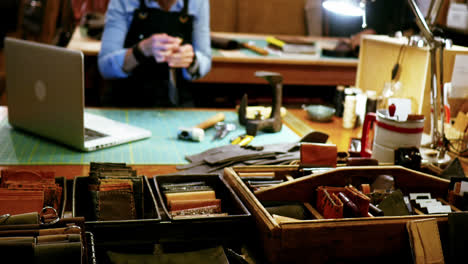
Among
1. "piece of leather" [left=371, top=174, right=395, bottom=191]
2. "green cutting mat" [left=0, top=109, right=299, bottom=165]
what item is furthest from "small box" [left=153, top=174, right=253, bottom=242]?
"green cutting mat" [left=0, top=109, right=299, bottom=165]

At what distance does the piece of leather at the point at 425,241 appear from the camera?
1125mm

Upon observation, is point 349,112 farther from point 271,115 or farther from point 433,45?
point 433,45

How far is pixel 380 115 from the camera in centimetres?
164

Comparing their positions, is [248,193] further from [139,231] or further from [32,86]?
[32,86]

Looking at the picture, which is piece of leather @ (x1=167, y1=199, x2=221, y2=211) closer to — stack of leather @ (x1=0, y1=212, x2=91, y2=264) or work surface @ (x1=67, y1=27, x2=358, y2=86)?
stack of leather @ (x1=0, y1=212, x2=91, y2=264)

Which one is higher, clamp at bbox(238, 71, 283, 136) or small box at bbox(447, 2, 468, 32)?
small box at bbox(447, 2, 468, 32)

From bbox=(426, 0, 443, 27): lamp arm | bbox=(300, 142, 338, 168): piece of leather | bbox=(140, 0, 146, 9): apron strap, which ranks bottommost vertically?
bbox=(300, 142, 338, 168): piece of leather

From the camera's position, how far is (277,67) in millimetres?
3533

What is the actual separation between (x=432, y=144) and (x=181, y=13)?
5.46ft

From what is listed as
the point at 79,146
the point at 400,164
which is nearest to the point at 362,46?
the point at 400,164

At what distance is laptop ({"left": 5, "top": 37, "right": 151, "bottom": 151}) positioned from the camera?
5.54ft

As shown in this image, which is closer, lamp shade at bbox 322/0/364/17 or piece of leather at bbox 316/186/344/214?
piece of leather at bbox 316/186/344/214

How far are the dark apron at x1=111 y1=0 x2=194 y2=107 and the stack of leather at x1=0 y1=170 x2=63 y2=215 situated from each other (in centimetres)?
170

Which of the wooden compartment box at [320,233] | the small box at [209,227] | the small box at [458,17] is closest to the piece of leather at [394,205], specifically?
the wooden compartment box at [320,233]
